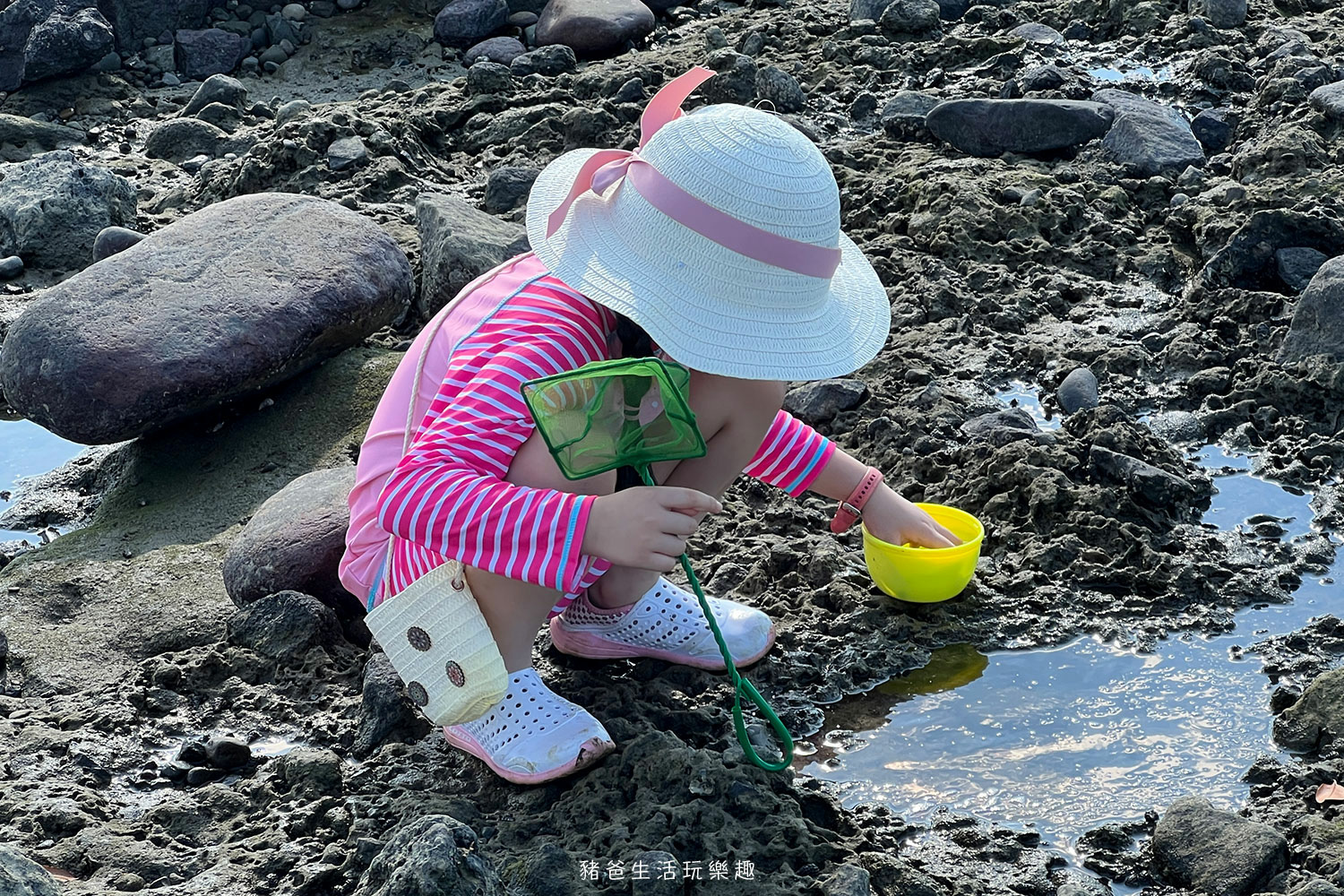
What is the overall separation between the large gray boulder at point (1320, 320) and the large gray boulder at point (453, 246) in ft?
6.95

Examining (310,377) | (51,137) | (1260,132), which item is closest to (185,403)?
(310,377)

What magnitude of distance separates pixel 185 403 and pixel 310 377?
416 millimetres

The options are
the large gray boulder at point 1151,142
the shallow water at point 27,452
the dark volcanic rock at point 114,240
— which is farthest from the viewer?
the large gray boulder at point 1151,142

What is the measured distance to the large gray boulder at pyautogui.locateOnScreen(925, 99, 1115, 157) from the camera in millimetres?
4992

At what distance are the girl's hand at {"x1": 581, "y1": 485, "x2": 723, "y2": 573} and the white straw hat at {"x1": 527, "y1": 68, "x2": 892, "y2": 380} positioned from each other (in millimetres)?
230

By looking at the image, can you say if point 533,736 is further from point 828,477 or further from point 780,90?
point 780,90

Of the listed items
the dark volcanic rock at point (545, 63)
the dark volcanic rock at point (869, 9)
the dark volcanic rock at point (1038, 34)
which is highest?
the dark volcanic rock at point (1038, 34)

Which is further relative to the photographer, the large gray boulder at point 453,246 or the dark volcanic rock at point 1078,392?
the large gray boulder at point 453,246

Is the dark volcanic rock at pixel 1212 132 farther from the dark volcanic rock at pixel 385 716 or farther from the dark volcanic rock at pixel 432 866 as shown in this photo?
the dark volcanic rock at pixel 432 866

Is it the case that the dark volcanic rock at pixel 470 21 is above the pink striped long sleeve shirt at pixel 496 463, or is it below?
below

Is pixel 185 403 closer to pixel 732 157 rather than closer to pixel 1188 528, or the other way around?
pixel 732 157

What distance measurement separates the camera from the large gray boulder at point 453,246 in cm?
414

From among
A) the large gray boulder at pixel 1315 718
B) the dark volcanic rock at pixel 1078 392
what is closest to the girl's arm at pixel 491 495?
the large gray boulder at pixel 1315 718

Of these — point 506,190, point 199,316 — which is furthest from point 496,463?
point 506,190
